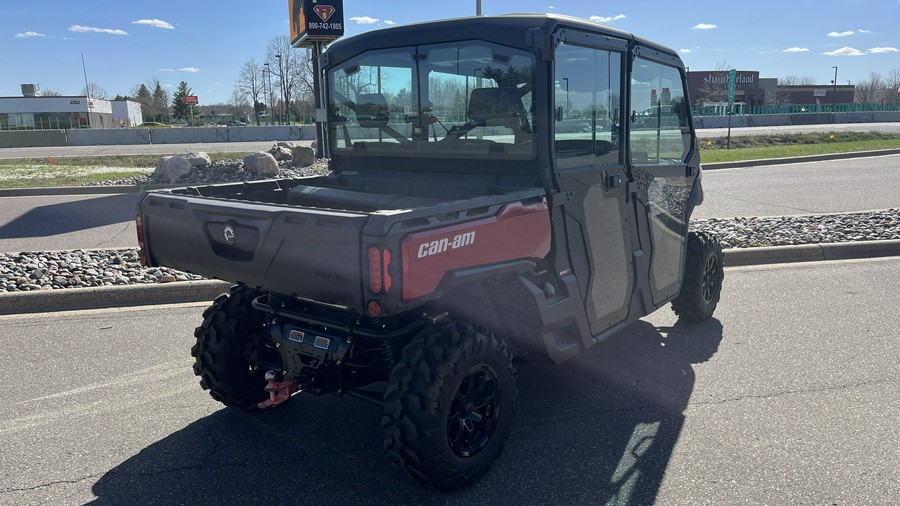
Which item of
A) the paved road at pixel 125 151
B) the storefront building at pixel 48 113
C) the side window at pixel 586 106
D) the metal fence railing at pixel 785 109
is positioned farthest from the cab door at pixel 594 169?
the storefront building at pixel 48 113

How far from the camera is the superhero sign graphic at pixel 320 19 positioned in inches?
625

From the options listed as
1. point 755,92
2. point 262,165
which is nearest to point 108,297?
point 262,165

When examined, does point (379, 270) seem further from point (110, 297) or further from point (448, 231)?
point (110, 297)

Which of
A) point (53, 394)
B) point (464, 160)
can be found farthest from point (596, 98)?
point (53, 394)

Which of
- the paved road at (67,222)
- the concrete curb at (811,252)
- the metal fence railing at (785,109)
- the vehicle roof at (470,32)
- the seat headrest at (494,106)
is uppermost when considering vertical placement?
the metal fence railing at (785,109)

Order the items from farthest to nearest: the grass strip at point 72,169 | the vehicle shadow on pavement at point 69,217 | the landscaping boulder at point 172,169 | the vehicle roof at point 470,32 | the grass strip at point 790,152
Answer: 1. the grass strip at point 790,152
2. the landscaping boulder at point 172,169
3. the grass strip at point 72,169
4. the vehicle shadow on pavement at point 69,217
5. the vehicle roof at point 470,32

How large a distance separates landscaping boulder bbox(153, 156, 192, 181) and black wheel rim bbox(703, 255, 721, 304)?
1280cm

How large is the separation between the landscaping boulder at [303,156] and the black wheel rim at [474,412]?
14.7 meters

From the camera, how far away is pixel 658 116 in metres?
4.78

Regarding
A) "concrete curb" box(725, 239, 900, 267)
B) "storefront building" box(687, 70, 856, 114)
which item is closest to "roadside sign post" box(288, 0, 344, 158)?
"concrete curb" box(725, 239, 900, 267)

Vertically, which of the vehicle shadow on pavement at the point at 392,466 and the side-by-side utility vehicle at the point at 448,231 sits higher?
the side-by-side utility vehicle at the point at 448,231

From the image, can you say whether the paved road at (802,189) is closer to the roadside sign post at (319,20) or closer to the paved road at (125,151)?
the roadside sign post at (319,20)

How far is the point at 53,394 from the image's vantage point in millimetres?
4375

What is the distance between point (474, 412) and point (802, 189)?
1240cm
